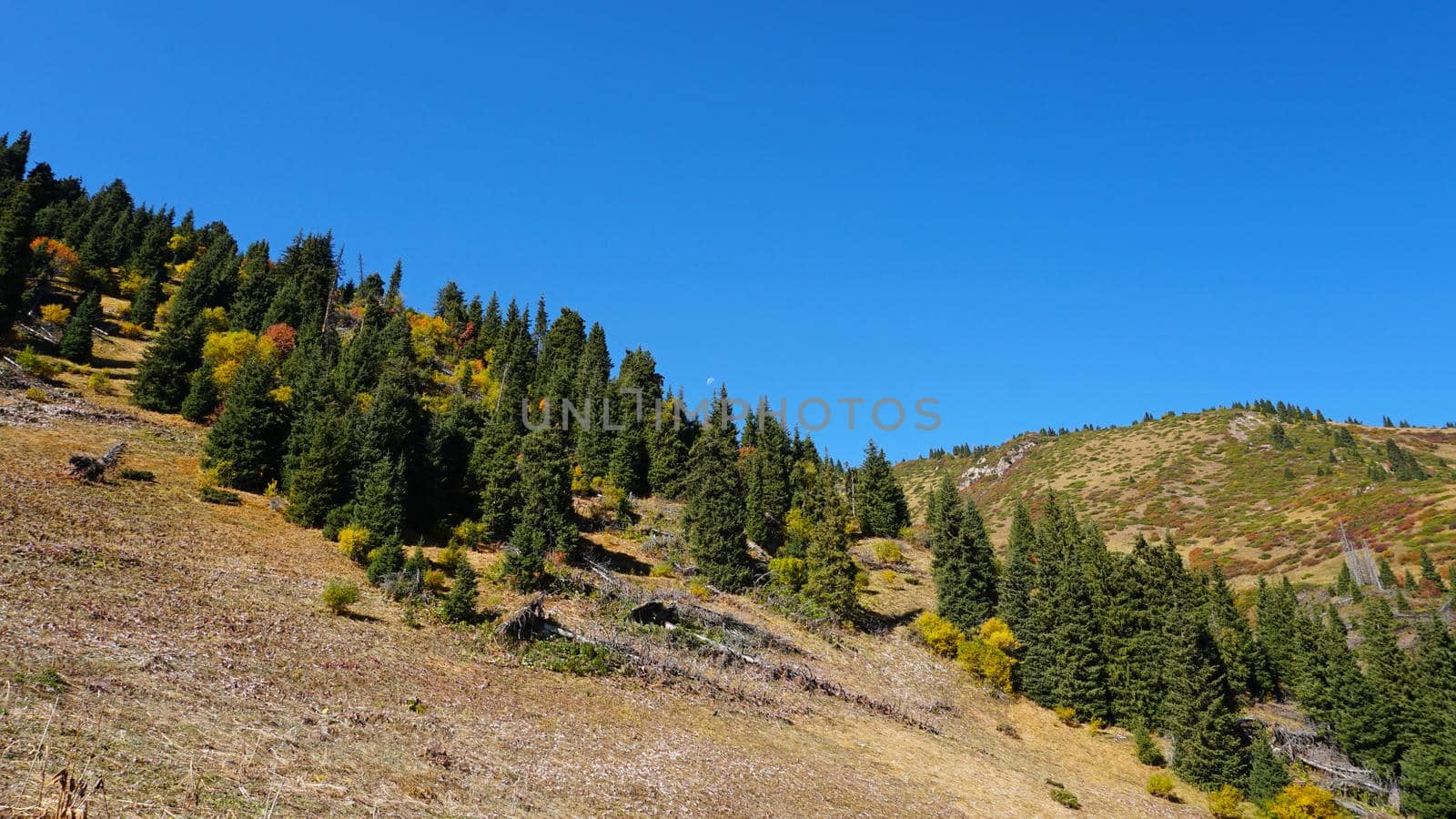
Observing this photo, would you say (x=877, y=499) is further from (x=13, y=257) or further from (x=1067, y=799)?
(x=13, y=257)

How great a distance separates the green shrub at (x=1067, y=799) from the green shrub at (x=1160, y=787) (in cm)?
929

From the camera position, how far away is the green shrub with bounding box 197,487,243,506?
123ft

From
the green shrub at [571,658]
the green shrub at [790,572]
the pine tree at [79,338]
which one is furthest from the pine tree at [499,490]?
the pine tree at [79,338]

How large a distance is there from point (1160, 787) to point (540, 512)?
3802 cm

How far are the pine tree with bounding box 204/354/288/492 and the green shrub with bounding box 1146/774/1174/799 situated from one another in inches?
2111

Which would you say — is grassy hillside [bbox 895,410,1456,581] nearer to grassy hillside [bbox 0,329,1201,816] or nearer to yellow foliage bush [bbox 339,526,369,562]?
grassy hillside [bbox 0,329,1201,816]

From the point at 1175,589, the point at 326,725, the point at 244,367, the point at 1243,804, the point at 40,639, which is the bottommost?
the point at 1243,804

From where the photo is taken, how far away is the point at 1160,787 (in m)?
36.5

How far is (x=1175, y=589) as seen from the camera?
160 ft

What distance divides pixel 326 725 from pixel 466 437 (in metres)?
35.7

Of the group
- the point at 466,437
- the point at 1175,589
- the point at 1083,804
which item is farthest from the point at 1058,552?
the point at 466,437

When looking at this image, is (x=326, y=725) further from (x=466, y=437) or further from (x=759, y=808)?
(x=466, y=437)

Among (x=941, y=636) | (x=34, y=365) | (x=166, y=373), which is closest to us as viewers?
(x=34, y=365)

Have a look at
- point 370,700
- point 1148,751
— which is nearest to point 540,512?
point 370,700
